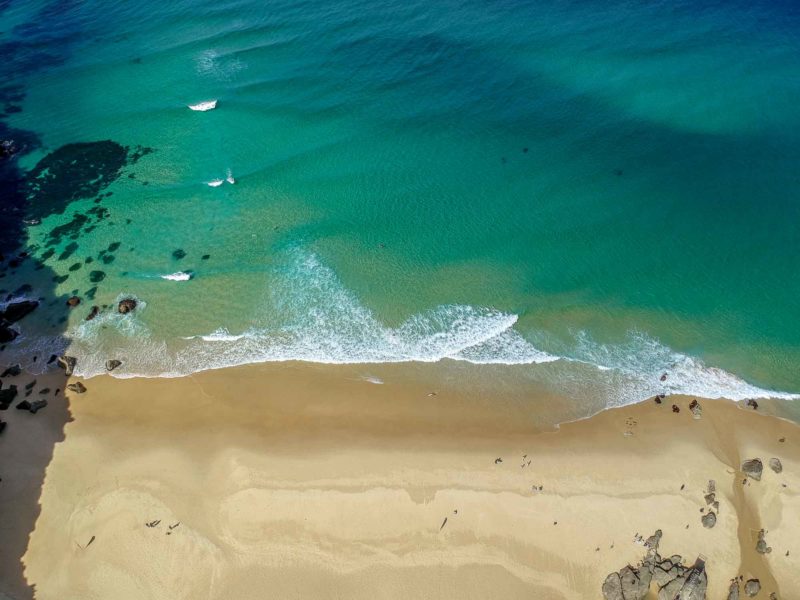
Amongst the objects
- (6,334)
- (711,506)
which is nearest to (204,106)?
(6,334)

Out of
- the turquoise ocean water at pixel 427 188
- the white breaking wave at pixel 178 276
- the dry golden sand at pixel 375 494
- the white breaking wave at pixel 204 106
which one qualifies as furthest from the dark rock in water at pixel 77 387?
the white breaking wave at pixel 204 106

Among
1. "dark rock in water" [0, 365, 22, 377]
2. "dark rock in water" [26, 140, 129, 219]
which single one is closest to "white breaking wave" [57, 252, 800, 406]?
"dark rock in water" [0, 365, 22, 377]

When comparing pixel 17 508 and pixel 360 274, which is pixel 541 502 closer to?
pixel 360 274

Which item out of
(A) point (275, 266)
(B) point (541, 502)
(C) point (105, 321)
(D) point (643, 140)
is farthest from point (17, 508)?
(D) point (643, 140)

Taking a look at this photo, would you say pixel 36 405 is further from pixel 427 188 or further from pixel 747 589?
pixel 747 589

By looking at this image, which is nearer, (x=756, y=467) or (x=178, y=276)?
(x=756, y=467)

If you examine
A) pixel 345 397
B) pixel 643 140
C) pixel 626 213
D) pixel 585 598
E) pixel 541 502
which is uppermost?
pixel 643 140
